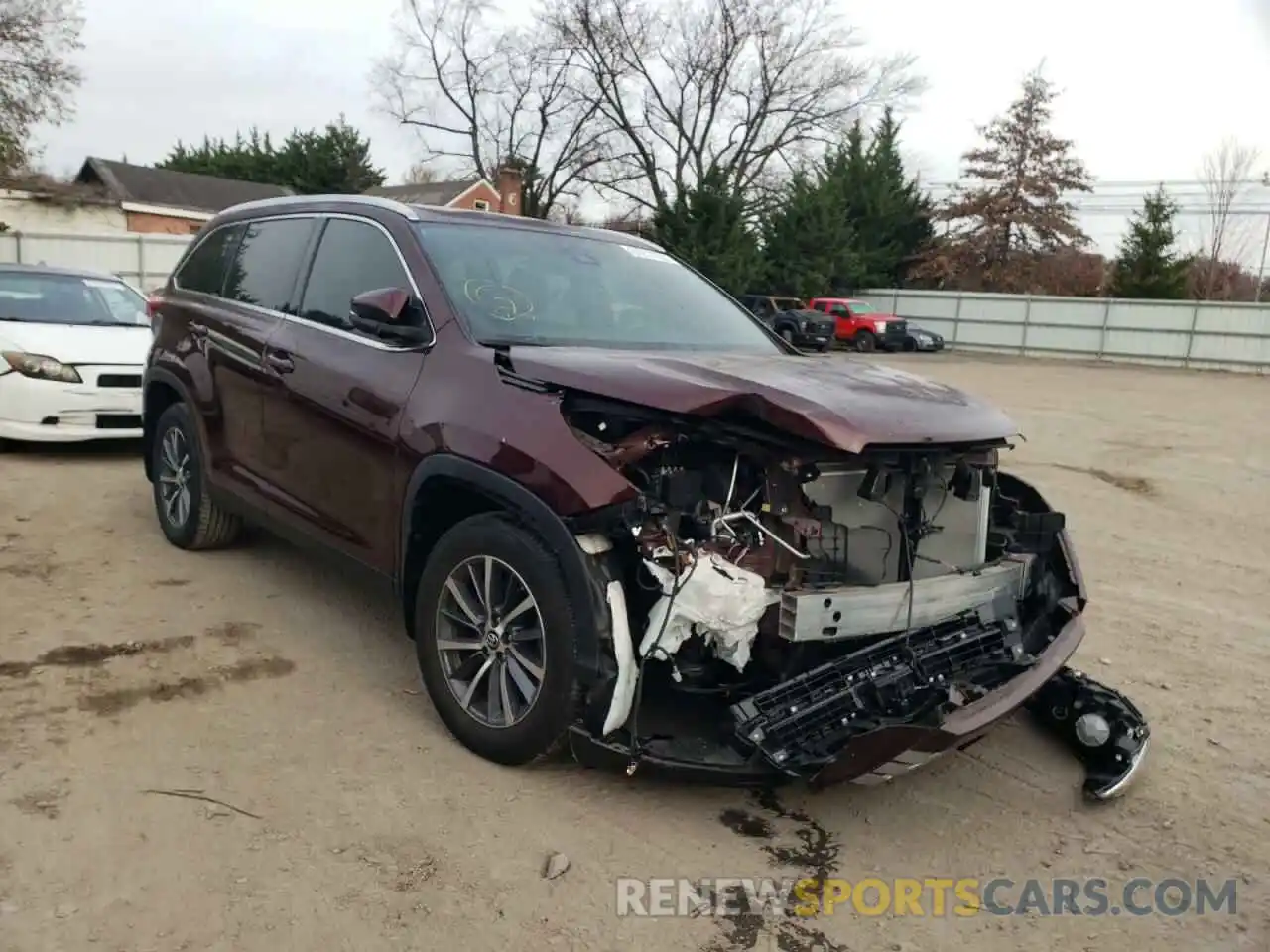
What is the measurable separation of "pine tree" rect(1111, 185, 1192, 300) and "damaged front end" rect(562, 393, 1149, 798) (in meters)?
40.1

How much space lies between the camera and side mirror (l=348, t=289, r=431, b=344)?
3.49 m

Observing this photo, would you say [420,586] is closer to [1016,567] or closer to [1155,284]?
[1016,567]

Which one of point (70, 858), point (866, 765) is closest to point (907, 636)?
point (866, 765)

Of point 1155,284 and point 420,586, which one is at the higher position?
point 1155,284

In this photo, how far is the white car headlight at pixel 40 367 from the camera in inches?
295

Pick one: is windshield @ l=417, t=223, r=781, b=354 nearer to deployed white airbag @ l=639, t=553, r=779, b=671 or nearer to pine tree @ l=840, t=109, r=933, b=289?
deployed white airbag @ l=639, t=553, r=779, b=671

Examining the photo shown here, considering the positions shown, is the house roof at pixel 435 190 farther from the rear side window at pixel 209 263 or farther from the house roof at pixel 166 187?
the rear side window at pixel 209 263

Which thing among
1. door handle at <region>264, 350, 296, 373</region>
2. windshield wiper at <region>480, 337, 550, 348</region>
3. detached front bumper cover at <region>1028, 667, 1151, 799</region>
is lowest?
detached front bumper cover at <region>1028, 667, 1151, 799</region>

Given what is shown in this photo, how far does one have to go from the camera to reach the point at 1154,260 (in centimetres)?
3809

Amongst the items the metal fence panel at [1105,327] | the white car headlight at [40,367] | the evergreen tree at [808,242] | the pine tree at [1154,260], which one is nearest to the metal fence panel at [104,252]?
the white car headlight at [40,367]

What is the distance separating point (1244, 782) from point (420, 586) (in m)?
3.00

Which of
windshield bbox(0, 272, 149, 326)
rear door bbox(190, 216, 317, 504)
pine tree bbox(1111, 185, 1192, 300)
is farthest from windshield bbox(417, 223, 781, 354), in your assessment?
pine tree bbox(1111, 185, 1192, 300)

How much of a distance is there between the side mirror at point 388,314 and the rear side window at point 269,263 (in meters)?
1.01

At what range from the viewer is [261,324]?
4539 millimetres
